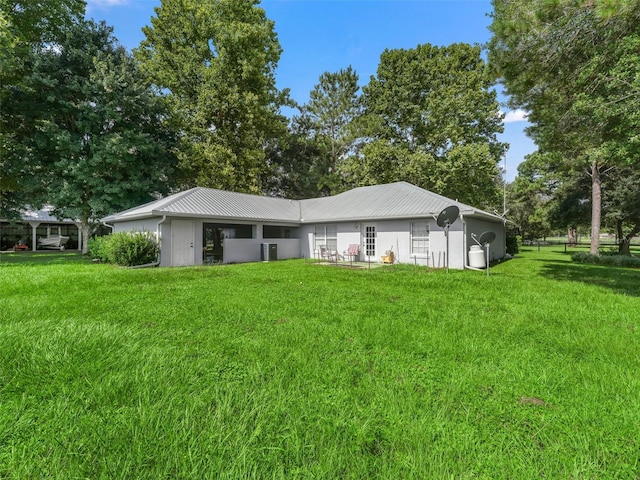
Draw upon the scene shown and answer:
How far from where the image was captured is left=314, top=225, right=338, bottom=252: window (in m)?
16.7

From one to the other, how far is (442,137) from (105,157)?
927 inches

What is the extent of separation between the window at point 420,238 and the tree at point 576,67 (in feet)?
18.5

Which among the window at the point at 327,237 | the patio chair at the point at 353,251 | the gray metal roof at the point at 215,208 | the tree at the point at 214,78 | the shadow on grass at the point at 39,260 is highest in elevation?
Result: the tree at the point at 214,78

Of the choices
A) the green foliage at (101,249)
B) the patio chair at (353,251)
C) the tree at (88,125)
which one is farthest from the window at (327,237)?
the tree at (88,125)

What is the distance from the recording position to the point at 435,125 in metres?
24.3

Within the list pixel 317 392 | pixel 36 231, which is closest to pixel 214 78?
pixel 36 231

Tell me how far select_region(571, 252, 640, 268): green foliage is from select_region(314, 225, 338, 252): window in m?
13.4

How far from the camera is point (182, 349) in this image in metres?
3.66

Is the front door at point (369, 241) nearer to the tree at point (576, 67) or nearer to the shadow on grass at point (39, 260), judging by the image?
the tree at point (576, 67)

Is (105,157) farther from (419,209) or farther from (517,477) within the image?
(517,477)

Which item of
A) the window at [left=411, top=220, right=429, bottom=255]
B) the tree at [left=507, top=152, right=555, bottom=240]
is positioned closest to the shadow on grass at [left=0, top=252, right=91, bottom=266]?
the window at [left=411, top=220, right=429, bottom=255]

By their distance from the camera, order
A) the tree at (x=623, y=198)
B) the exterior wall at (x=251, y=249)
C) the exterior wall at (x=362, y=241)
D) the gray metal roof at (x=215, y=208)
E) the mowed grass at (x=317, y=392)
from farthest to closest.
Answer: the tree at (x=623, y=198), the exterior wall at (x=251, y=249), the gray metal roof at (x=215, y=208), the exterior wall at (x=362, y=241), the mowed grass at (x=317, y=392)

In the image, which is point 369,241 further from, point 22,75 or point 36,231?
point 36,231

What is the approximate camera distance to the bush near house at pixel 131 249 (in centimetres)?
1235
